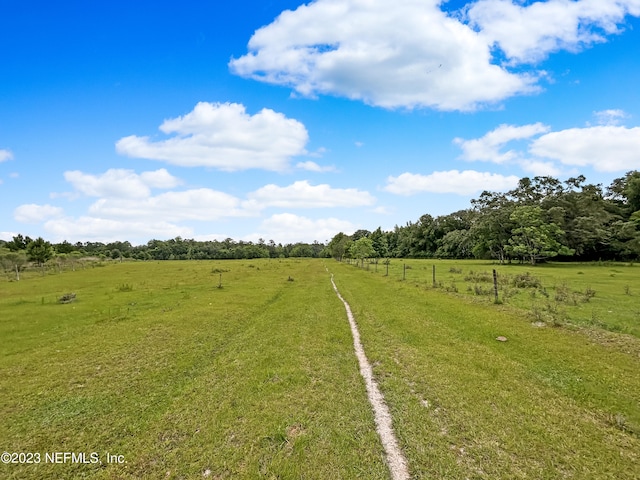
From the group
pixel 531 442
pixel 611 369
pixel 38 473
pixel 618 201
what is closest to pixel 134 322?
pixel 38 473

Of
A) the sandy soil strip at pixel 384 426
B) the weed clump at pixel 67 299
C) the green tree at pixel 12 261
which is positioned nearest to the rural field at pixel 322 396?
the sandy soil strip at pixel 384 426

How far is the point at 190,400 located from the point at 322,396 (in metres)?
3.44

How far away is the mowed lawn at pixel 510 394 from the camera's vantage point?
5.54 metres

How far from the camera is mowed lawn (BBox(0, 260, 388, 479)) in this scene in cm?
569

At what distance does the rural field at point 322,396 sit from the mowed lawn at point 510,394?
1.6 inches

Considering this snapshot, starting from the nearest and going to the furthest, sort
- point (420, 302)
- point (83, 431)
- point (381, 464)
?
point (381, 464) < point (83, 431) < point (420, 302)

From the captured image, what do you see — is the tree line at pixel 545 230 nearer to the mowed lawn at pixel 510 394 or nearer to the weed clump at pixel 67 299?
the weed clump at pixel 67 299

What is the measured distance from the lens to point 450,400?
7754 mm

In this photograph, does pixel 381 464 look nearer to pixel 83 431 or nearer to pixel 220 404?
pixel 220 404

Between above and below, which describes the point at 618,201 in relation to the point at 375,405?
above

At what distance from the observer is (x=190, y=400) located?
26.6 ft

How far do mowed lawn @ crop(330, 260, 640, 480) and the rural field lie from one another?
0.04 meters

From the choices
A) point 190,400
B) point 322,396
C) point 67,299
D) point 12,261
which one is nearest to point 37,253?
point 12,261

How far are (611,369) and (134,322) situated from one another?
68.1 feet
